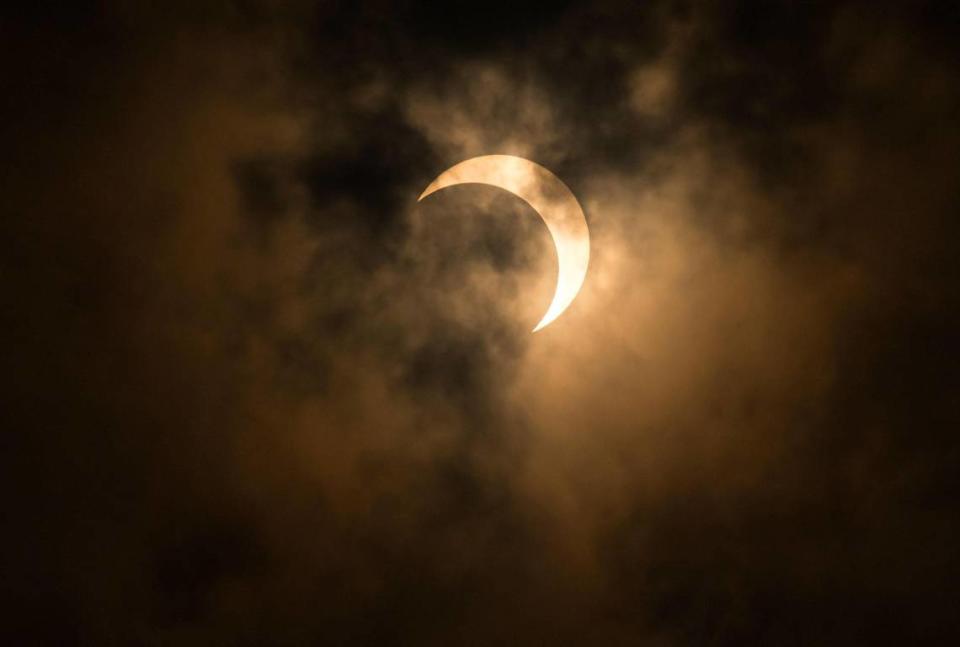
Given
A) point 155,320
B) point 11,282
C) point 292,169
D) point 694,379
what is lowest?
point 694,379

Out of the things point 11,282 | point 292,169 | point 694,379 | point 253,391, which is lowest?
point 694,379

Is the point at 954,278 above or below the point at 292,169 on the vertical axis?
below

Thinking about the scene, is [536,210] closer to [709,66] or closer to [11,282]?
[709,66]

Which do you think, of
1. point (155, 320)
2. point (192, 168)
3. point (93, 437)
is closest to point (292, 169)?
point (192, 168)

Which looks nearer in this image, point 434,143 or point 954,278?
point 434,143

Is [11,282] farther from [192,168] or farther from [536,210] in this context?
[536,210]

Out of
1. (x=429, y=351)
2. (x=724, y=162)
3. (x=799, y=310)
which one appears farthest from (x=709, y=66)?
(x=429, y=351)
